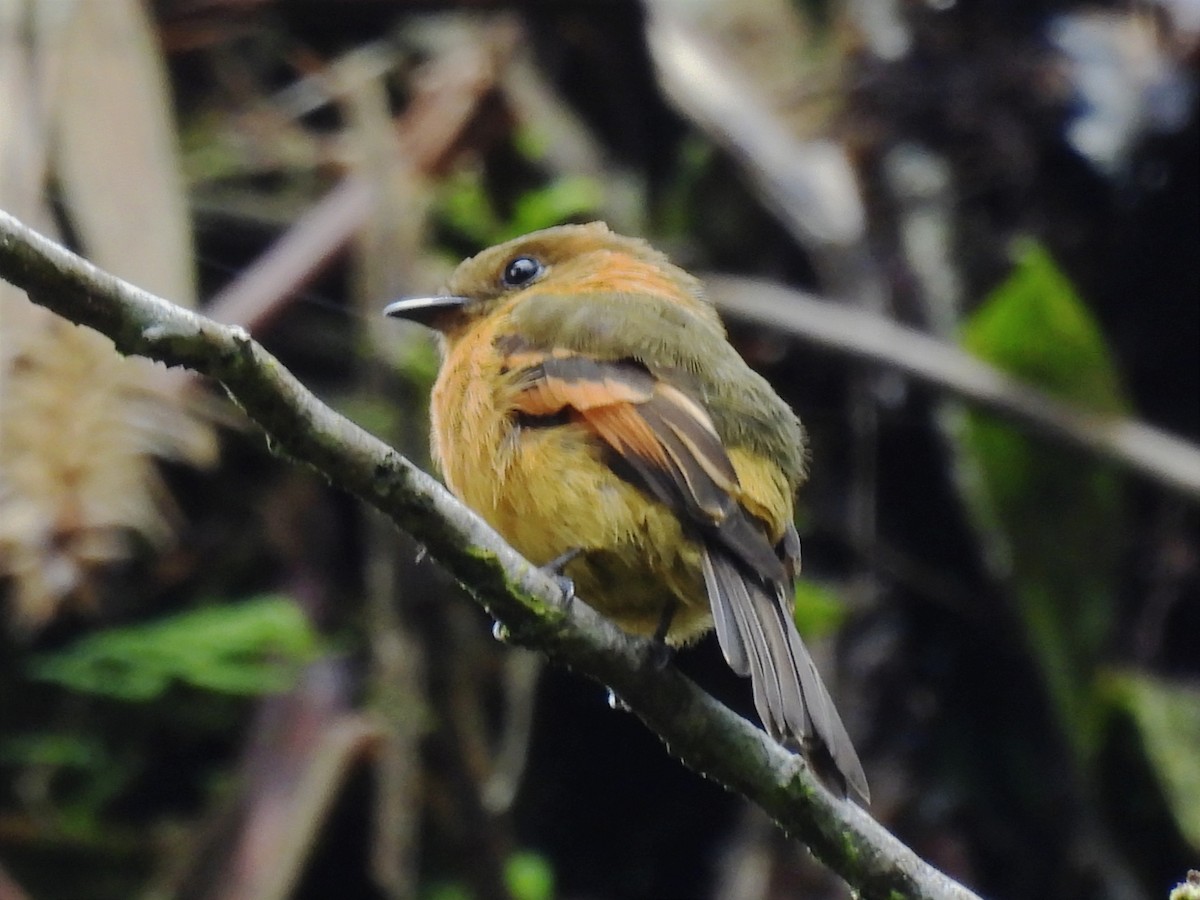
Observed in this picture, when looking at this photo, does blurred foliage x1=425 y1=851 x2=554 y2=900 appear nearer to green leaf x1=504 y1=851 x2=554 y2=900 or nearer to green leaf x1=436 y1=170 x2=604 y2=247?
green leaf x1=504 y1=851 x2=554 y2=900

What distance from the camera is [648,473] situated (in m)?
2.68

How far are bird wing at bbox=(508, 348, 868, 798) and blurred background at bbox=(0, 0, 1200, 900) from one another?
1.09m

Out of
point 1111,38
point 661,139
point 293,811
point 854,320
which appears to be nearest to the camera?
point 293,811

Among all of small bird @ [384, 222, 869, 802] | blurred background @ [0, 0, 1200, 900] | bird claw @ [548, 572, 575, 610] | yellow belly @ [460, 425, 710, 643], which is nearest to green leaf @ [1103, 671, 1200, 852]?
blurred background @ [0, 0, 1200, 900]

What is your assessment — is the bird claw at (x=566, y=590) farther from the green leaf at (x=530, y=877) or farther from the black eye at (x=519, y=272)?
the green leaf at (x=530, y=877)

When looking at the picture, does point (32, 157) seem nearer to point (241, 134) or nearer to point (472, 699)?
point (472, 699)

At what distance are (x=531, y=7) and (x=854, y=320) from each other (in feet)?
5.44

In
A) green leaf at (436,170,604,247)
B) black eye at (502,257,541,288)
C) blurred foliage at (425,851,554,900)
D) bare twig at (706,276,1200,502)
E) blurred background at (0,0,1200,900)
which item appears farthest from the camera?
green leaf at (436,170,604,247)

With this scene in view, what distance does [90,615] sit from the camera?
4.53 m

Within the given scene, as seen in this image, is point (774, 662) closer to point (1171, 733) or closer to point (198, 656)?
point (198, 656)

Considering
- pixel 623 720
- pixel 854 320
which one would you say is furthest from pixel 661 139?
pixel 623 720

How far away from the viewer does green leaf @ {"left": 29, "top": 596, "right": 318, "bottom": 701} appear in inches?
171

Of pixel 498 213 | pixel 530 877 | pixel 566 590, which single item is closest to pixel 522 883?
pixel 530 877

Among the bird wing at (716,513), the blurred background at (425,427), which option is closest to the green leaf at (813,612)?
the blurred background at (425,427)
